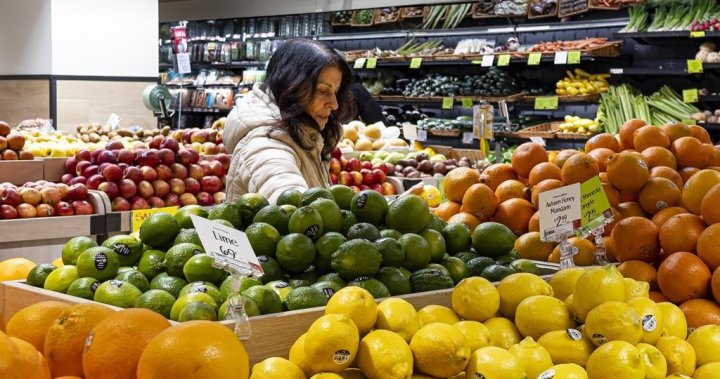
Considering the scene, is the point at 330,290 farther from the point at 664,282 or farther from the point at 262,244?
the point at 664,282

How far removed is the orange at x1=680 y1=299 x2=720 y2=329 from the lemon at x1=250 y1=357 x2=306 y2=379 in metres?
1.18

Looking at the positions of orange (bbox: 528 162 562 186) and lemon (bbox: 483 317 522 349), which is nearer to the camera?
lemon (bbox: 483 317 522 349)

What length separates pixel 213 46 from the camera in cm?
1098

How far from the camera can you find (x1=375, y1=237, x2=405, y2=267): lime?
1.95 metres

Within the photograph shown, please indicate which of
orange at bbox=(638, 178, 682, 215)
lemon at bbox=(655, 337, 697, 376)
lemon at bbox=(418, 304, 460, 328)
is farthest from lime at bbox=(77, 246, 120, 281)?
orange at bbox=(638, 178, 682, 215)

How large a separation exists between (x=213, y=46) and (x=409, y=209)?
9247 millimetres

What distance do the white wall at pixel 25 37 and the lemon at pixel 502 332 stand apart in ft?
22.7

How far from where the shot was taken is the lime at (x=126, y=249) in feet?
6.52

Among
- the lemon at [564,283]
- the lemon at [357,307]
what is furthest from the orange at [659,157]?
the lemon at [357,307]

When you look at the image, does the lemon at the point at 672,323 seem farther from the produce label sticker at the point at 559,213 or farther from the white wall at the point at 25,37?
the white wall at the point at 25,37

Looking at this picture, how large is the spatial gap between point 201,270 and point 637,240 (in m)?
1.29

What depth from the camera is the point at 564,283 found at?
196 cm

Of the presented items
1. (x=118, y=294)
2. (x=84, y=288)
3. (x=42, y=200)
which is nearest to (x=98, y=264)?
(x=84, y=288)

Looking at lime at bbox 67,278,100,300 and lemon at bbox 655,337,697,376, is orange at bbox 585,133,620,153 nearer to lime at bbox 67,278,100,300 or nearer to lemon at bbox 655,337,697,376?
lemon at bbox 655,337,697,376
